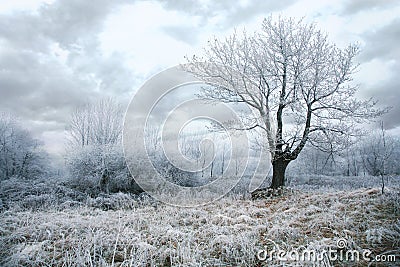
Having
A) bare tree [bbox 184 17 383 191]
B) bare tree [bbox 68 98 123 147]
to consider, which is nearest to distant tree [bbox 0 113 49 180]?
bare tree [bbox 68 98 123 147]

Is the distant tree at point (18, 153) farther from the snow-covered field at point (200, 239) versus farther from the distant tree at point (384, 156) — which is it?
the distant tree at point (384, 156)

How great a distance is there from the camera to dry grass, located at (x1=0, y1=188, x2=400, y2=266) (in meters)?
3.97

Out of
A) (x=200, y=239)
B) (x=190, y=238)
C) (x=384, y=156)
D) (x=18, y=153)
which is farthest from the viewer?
(x=18, y=153)

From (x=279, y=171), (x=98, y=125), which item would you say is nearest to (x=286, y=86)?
(x=279, y=171)

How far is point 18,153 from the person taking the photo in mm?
27672

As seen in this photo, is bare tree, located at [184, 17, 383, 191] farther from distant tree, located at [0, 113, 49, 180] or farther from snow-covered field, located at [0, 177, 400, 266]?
distant tree, located at [0, 113, 49, 180]

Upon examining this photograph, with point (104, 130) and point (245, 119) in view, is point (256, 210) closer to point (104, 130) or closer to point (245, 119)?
point (245, 119)

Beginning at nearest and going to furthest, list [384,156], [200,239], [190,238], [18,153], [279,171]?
[190,238]
[200,239]
[384,156]
[279,171]
[18,153]

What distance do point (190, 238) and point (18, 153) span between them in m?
29.1

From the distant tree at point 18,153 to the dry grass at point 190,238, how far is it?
23500 millimetres

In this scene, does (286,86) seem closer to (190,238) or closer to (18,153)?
(190,238)

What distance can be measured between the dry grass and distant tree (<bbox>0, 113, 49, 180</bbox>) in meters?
23.5


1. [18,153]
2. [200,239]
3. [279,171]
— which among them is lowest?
[200,239]

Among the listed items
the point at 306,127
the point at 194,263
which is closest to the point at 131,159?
the point at 306,127
